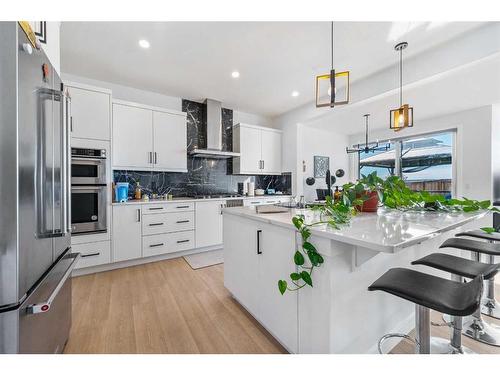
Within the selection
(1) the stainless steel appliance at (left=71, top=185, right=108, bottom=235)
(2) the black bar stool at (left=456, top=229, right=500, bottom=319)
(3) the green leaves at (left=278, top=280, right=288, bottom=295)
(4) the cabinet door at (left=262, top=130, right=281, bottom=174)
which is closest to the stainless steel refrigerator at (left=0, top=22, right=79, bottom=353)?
(3) the green leaves at (left=278, top=280, right=288, bottom=295)

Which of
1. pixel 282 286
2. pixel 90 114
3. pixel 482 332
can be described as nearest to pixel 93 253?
pixel 90 114

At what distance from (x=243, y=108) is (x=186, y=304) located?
3826mm

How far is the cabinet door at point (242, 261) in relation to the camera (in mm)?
1713

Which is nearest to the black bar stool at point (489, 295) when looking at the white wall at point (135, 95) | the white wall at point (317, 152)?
the white wall at point (317, 152)

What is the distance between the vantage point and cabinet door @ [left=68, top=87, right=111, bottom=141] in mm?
2684

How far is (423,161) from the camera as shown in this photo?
203 inches

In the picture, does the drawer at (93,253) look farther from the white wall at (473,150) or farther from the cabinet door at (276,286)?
the white wall at (473,150)

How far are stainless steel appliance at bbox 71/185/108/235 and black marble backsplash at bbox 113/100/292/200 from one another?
765mm

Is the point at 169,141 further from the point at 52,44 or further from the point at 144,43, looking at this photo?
the point at 52,44

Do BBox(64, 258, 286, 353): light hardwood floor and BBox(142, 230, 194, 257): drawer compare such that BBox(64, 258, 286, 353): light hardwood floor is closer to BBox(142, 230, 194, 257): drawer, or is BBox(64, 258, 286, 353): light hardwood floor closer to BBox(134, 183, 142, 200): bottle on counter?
BBox(142, 230, 194, 257): drawer

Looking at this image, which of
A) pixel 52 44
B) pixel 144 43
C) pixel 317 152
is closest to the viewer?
pixel 52 44

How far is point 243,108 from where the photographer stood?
4.61 meters

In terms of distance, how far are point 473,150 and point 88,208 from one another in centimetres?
652
